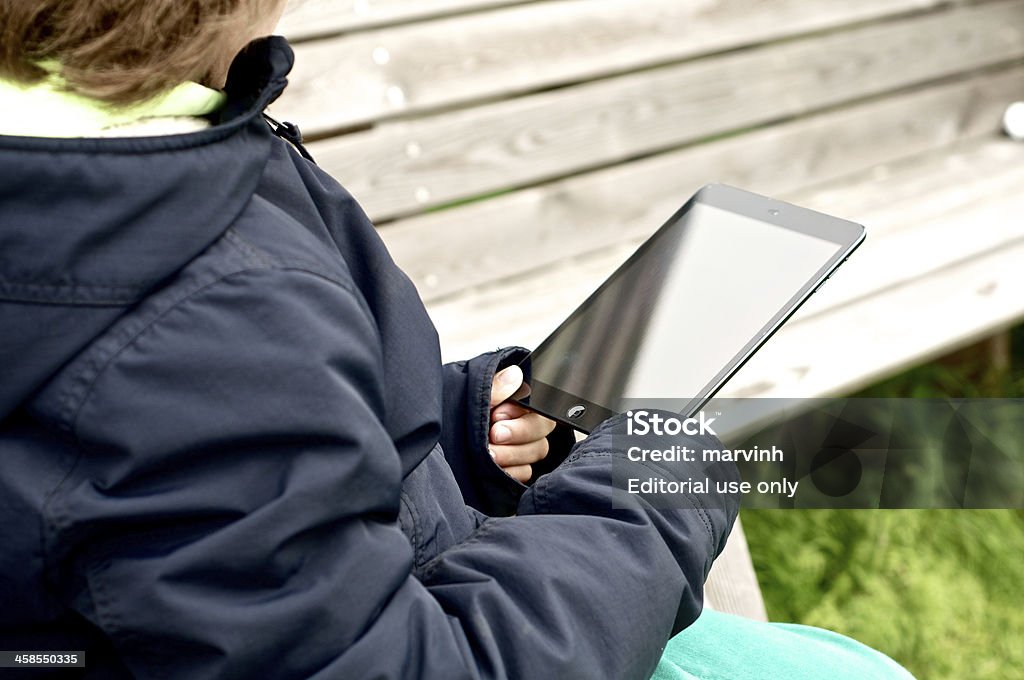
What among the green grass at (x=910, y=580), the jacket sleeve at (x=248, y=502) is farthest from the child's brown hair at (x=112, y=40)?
the green grass at (x=910, y=580)

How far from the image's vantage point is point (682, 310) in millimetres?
1206

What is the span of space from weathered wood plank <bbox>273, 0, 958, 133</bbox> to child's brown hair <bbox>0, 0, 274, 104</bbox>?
1260 millimetres

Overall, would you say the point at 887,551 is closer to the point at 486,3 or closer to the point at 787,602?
the point at 787,602

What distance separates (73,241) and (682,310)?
707 mm

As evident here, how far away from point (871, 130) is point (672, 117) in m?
0.67

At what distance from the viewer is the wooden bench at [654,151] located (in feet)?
6.70

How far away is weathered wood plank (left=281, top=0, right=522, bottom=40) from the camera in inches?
76.5

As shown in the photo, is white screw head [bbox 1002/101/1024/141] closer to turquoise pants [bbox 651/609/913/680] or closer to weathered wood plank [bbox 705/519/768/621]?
weathered wood plank [bbox 705/519/768/621]

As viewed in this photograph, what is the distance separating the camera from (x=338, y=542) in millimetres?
694

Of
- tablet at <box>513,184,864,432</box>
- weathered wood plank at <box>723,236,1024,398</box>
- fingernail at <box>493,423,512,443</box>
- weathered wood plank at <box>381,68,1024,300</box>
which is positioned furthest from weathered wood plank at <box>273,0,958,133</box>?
fingernail at <box>493,423,512,443</box>

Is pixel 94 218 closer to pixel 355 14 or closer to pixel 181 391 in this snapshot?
pixel 181 391

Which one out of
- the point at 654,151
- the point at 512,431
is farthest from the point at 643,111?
the point at 512,431

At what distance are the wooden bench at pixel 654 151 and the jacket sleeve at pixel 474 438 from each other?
0.64 m

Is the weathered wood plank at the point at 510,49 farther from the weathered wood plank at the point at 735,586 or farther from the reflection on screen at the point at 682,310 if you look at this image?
the weathered wood plank at the point at 735,586
